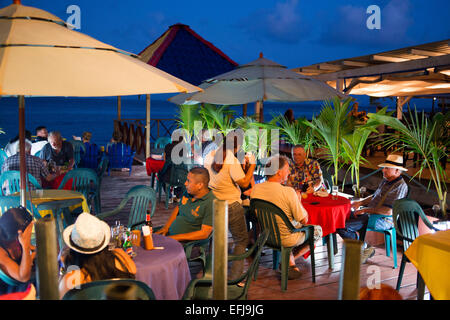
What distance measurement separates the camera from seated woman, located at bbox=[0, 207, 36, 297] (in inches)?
110

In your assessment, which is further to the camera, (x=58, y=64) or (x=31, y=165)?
(x=31, y=165)

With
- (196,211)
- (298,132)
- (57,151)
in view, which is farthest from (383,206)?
(57,151)

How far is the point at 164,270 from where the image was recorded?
2920mm

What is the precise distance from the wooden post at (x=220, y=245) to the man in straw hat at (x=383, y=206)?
148 inches

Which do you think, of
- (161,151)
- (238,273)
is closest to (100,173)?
(161,151)

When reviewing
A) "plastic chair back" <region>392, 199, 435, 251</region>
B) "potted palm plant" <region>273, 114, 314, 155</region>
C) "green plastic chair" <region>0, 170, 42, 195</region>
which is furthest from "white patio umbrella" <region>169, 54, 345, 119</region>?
"green plastic chair" <region>0, 170, 42, 195</region>

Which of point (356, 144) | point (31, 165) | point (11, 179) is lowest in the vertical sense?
point (11, 179)

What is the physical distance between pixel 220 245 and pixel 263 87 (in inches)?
189

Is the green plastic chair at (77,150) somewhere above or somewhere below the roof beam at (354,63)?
below

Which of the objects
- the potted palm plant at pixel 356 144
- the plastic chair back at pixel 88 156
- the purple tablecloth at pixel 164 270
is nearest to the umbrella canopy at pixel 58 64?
the purple tablecloth at pixel 164 270

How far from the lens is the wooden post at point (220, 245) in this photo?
143cm

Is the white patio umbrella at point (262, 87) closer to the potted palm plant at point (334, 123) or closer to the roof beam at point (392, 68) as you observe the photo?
the potted palm plant at point (334, 123)

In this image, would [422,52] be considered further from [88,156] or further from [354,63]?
[88,156]

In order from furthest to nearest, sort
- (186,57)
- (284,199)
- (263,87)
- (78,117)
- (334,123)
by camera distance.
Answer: (78,117) < (186,57) < (334,123) < (263,87) < (284,199)
